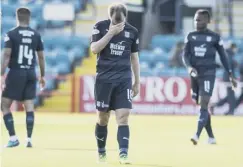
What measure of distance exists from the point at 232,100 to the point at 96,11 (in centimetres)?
842

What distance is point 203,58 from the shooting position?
14570mm

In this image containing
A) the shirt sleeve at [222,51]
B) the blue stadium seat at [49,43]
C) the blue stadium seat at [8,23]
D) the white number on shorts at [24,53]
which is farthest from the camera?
the blue stadium seat at [8,23]

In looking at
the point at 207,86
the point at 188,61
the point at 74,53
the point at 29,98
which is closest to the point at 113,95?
the point at 29,98

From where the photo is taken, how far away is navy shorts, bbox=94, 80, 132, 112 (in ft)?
35.6

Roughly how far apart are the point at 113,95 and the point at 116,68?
1.15 ft

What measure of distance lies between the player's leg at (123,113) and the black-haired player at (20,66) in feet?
10.0

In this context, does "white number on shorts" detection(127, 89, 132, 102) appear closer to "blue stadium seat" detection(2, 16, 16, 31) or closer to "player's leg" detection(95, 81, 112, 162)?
"player's leg" detection(95, 81, 112, 162)

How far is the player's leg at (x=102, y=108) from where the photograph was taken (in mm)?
10875

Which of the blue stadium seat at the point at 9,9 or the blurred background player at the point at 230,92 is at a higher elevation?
the blue stadium seat at the point at 9,9

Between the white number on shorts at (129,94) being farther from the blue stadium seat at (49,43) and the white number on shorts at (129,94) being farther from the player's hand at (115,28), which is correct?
the blue stadium seat at (49,43)

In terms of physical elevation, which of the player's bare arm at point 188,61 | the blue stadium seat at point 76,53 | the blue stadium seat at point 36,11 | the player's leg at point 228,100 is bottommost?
the player's leg at point 228,100

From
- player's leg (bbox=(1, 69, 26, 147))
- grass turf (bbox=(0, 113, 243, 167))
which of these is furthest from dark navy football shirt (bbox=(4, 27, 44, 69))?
grass turf (bbox=(0, 113, 243, 167))

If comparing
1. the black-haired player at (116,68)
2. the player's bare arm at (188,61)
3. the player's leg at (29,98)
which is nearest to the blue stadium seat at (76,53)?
the player's bare arm at (188,61)

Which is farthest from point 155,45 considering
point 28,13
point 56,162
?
point 56,162
